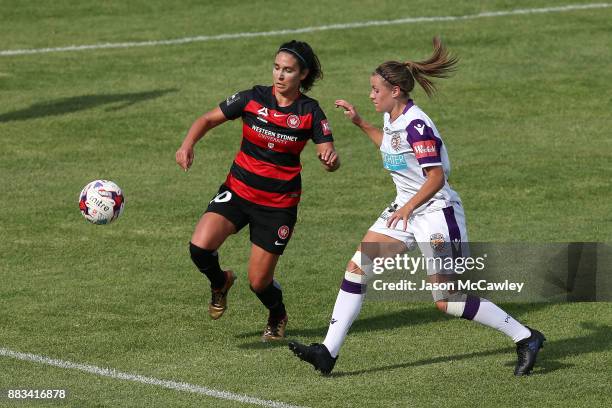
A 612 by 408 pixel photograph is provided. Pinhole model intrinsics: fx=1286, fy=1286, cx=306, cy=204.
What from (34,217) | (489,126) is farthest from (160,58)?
(34,217)

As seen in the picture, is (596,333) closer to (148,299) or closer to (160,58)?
(148,299)

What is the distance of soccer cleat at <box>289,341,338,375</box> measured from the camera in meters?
9.85

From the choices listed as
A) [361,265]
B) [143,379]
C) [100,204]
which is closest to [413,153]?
[361,265]

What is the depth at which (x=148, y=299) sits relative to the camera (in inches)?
490

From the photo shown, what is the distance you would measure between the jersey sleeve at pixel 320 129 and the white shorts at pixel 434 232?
0.90 metres

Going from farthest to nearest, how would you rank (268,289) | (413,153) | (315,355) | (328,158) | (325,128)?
(268,289) → (325,128) → (328,158) → (413,153) → (315,355)

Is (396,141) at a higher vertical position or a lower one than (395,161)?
higher

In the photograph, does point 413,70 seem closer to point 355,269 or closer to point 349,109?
point 349,109

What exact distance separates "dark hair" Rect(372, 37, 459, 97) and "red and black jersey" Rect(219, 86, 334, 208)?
886 millimetres

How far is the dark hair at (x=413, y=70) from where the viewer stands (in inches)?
396

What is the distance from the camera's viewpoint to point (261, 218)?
1098 centimetres

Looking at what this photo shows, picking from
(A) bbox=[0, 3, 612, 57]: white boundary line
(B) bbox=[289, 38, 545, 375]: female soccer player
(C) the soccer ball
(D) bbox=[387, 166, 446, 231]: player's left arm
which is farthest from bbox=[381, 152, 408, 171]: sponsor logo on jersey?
(A) bbox=[0, 3, 612, 57]: white boundary line

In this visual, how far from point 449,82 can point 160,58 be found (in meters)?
5.31

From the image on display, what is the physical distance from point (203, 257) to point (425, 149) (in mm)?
2260
